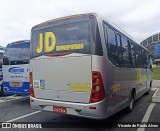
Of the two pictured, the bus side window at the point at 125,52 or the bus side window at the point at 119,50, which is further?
the bus side window at the point at 125,52

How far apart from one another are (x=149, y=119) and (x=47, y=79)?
3385mm

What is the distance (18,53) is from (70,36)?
194 inches

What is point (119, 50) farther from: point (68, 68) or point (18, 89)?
point (18, 89)

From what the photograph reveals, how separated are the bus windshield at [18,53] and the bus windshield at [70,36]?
11.5 feet

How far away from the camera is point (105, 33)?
6.50 meters

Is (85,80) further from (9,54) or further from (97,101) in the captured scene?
(9,54)

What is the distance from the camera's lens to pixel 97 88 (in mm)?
6082

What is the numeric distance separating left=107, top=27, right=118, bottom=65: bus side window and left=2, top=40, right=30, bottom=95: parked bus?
4580 millimetres

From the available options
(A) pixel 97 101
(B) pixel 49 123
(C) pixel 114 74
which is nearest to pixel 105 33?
(C) pixel 114 74


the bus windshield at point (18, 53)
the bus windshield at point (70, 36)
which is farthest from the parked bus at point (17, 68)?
the bus windshield at point (70, 36)

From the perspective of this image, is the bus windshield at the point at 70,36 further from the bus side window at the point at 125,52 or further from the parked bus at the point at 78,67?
the bus side window at the point at 125,52

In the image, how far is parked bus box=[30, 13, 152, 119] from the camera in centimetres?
611

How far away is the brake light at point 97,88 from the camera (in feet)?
19.8

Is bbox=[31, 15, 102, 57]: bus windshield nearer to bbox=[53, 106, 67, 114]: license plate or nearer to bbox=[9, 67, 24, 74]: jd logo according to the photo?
bbox=[53, 106, 67, 114]: license plate
